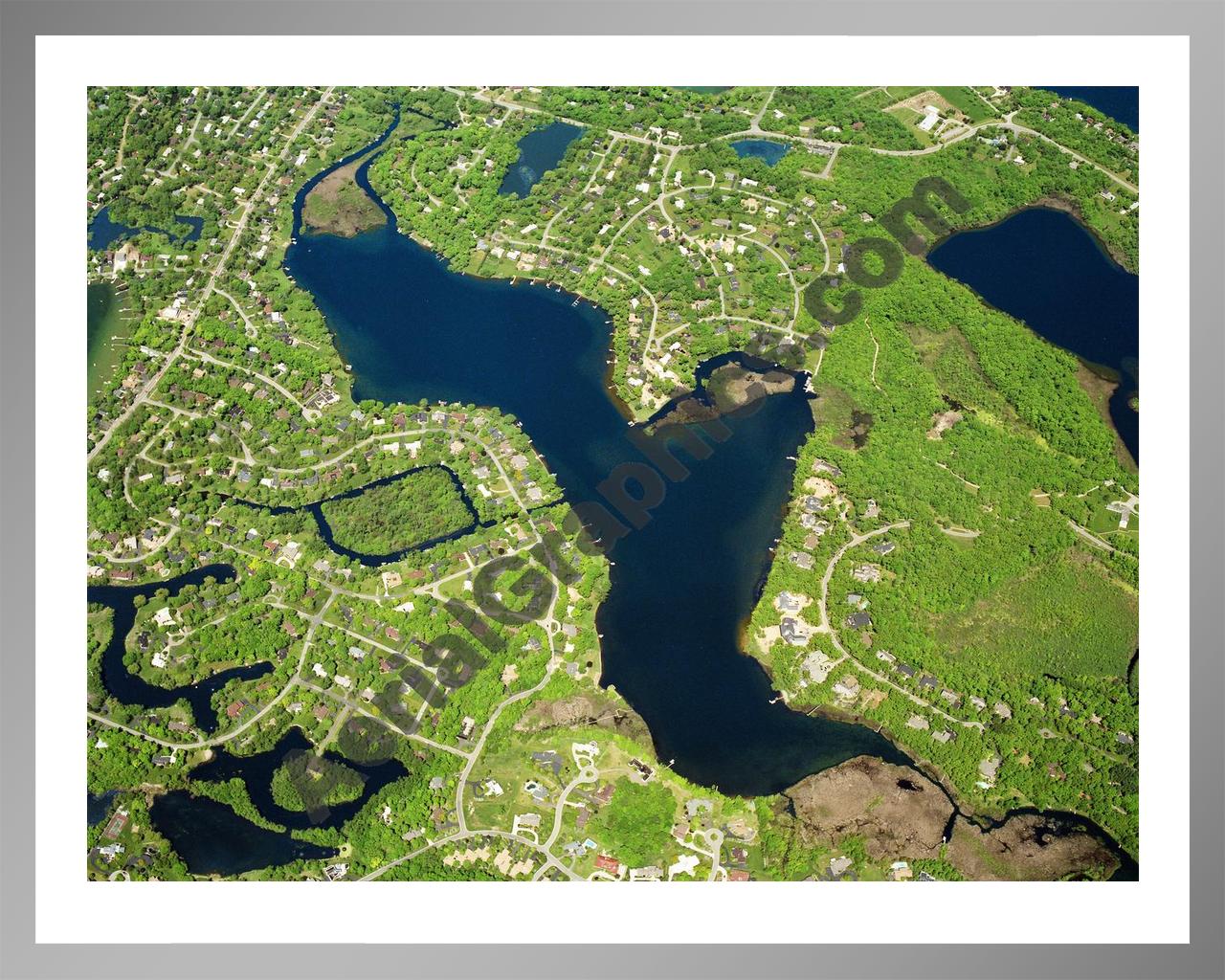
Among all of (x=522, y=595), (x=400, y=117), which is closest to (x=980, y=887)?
(x=522, y=595)

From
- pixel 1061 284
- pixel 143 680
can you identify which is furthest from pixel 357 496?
pixel 1061 284

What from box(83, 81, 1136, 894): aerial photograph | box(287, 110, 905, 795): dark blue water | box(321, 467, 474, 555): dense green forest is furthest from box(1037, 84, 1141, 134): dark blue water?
box(321, 467, 474, 555): dense green forest

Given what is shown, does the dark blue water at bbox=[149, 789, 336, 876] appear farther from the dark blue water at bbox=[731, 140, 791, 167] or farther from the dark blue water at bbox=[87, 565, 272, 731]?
the dark blue water at bbox=[731, 140, 791, 167]

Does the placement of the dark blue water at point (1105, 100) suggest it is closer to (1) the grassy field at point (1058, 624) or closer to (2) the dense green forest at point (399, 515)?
(1) the grassy field at point (1058, 624)

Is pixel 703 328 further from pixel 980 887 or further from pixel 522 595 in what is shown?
pixel 980 887

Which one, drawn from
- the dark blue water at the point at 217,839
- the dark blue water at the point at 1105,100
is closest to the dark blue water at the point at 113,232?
the dark blue water at the point at 217,839
